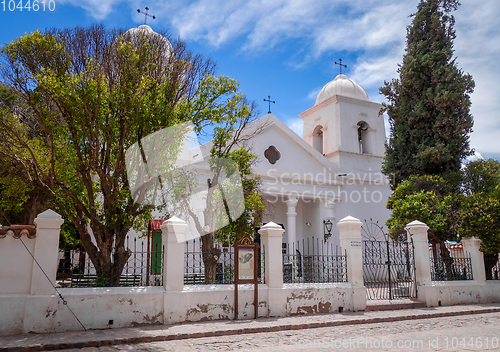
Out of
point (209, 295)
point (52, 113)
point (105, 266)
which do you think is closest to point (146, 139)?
point (52, 113)

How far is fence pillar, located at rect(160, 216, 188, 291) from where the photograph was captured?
8141 millimetres

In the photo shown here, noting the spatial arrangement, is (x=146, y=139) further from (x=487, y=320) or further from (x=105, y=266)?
(x=487, y=320)

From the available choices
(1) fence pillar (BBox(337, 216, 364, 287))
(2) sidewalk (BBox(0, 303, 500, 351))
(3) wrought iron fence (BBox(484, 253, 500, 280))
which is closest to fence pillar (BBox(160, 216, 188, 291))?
(2) sidewalk (BBox(0, 303, 500, 351))


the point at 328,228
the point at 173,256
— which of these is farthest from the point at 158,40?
the point at 328,228

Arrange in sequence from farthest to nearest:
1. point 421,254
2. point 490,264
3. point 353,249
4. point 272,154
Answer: point 272,154, point 490,264, point 421,254, point 353,249

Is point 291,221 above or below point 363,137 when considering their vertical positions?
below

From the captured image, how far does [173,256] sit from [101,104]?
11.6 feet

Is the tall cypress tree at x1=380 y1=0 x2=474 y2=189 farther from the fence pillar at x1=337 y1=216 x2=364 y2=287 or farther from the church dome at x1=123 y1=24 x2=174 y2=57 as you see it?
the church dome at x1=123 y1=24 x2=174 y2=57

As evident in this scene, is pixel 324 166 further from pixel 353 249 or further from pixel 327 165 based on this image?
pixel 353 249

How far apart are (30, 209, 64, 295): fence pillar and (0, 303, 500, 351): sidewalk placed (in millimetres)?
812

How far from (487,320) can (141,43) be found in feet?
31.4

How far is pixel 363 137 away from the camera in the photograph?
75.0ft

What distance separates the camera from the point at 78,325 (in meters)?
7.27

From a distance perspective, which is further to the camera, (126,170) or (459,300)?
(459,300)
